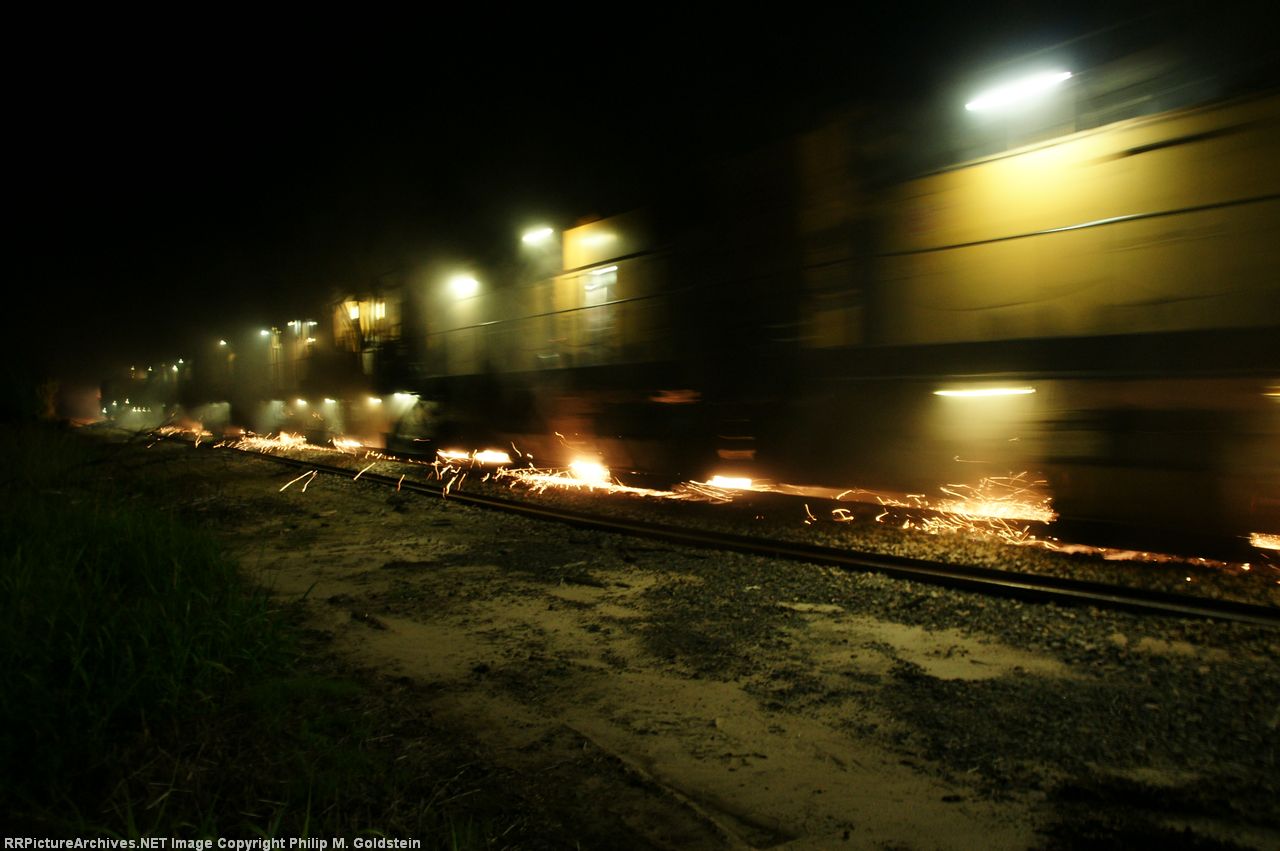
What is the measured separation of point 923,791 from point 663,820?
97 cm

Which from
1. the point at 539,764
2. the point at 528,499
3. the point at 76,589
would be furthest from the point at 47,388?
the point at 539,764

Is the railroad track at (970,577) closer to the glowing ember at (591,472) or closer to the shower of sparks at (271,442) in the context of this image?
the glowing ember at (591,472)

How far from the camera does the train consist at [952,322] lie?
5.22m

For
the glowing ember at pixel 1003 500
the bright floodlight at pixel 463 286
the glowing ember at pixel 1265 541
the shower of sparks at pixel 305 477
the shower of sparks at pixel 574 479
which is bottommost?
the shower of sparks at pixel 574 479

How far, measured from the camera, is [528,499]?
982 cm

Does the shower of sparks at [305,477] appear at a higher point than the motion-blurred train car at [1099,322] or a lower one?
lower

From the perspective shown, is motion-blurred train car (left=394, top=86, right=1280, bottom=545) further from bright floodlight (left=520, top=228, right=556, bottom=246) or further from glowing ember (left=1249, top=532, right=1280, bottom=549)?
bright floodlight (left=520, top=228, right=556, bottom=246)

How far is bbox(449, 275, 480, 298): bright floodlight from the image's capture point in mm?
13281

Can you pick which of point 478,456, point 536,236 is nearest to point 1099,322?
point 536,236

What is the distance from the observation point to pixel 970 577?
17.0 ft

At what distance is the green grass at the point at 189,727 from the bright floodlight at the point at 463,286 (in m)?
9.51

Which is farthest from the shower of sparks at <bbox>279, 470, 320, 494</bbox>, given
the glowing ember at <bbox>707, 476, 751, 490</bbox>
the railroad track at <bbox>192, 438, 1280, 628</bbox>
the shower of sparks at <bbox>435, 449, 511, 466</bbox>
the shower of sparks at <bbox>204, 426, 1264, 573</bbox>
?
the glowing ember at <bbox>707, 476, 751, 490</bbox>

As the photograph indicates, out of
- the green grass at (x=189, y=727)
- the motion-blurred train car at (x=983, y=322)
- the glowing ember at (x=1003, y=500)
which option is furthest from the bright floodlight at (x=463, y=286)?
the green grass at (x=189, y=727)

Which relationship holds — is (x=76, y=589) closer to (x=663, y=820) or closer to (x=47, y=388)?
(x=663, y=820)
